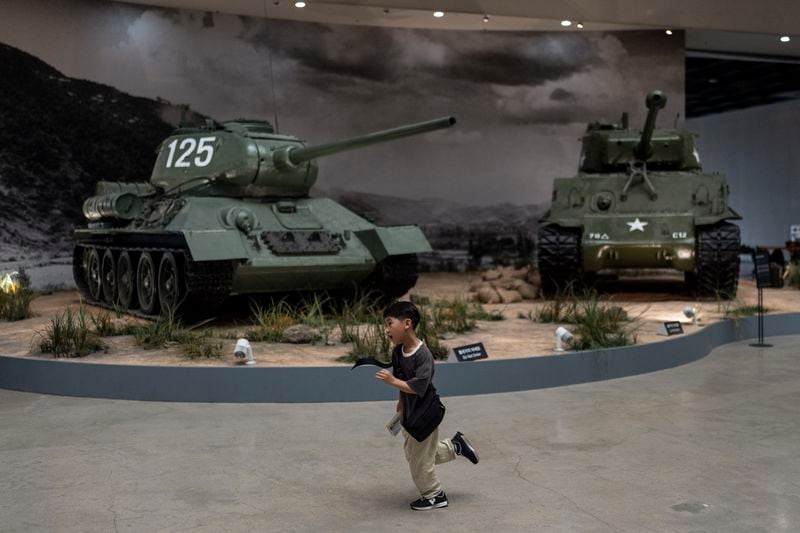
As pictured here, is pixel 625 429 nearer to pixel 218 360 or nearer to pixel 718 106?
pixel 218 360

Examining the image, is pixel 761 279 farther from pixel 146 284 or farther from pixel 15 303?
pixel 15 303

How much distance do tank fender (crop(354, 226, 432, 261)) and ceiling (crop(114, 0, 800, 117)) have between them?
476cm

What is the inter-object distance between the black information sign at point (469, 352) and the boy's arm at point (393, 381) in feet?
9.69

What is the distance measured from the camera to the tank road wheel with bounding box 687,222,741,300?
12.4 metres

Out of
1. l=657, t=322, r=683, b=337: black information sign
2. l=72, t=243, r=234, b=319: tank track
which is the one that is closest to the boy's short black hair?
l=657, t=322, r=683, b=337: black information sign

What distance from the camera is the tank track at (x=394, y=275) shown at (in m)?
11.5

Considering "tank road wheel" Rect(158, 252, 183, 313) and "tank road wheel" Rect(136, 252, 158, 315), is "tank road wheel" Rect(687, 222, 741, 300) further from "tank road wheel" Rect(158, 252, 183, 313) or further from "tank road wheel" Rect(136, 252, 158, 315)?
"tank road wheel" Rect(136, 252, 158, 315)

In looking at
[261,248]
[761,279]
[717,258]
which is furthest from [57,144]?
[761,279]

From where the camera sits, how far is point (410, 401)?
458cm

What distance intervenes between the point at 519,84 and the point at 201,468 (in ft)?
46.4

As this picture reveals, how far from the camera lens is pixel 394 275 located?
11.5m

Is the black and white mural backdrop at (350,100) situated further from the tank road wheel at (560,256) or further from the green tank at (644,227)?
the tank road wheel at (560,256)

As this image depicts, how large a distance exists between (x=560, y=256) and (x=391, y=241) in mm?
2711

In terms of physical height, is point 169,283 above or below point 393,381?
above
